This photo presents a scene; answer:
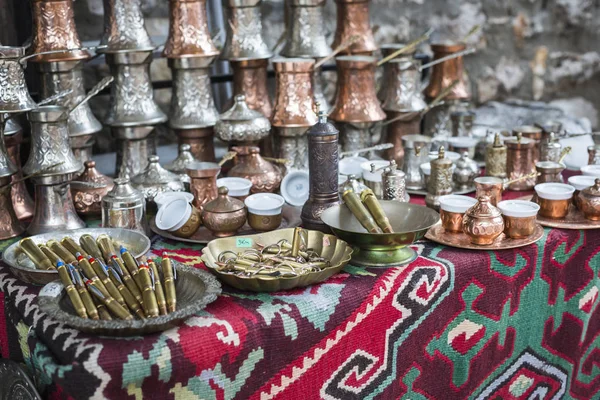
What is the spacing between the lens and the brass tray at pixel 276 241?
1.32m

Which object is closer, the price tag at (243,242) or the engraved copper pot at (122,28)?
the price tag at (243,242)

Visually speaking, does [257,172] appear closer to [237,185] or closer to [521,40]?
[237,185]

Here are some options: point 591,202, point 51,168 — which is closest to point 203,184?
point 51,168

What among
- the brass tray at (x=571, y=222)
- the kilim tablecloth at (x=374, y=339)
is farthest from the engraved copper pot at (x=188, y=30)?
the brass tray at (x=571, y=222)

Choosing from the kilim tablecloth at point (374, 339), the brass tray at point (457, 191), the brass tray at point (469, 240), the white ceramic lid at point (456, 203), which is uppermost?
the white ceramic lid at point (456, 203)

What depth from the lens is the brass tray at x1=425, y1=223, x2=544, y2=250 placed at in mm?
1561

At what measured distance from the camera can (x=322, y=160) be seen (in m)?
1.58

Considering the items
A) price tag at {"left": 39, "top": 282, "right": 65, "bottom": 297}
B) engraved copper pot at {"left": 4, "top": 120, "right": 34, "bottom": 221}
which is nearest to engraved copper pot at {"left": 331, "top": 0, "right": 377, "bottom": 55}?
engraved copper pot at {"left": 4, "top": 120, "right": 34, "bottom": 221}

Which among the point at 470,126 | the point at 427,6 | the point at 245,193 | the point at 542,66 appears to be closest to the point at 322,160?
the point at 245,193

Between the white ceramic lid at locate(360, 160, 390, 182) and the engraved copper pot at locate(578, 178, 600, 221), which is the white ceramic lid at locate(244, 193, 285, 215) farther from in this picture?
the engraved copper pot at locate(578, 178, 600, 221)

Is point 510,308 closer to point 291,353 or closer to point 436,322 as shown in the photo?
point 436,322

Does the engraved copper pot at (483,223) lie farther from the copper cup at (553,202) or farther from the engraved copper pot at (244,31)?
the engraved copper pot at (244,31)

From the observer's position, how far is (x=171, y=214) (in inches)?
65.9

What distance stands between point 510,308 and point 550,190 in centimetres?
36
